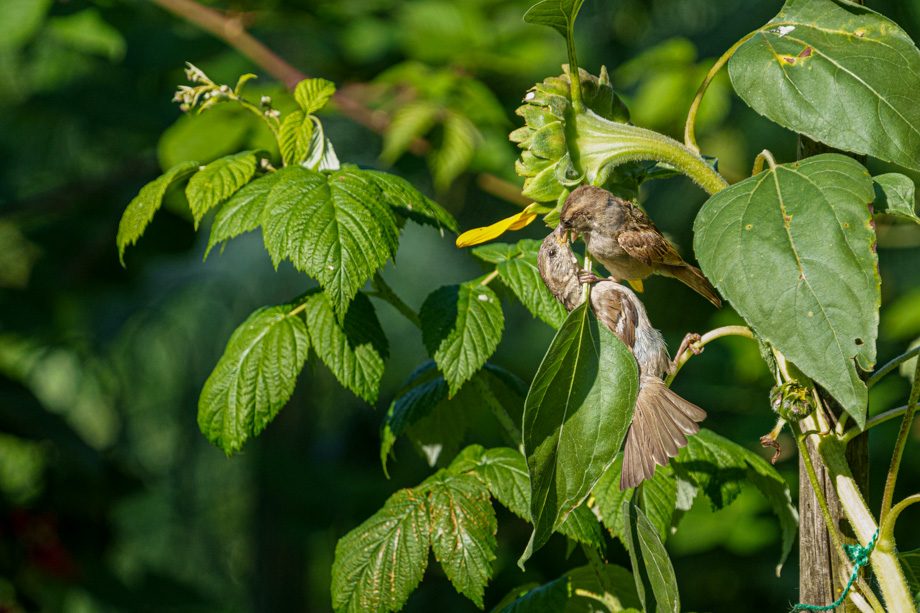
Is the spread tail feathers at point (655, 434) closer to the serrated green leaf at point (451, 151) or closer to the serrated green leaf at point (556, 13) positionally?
the serrated green leaf at point (556, 13)

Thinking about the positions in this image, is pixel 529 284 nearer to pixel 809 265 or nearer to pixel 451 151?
pixel 809 265

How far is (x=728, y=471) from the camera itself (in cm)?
72

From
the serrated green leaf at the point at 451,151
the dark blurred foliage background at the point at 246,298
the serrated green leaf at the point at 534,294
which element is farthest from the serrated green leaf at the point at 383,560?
the serrated green leaf at the point at 451,151

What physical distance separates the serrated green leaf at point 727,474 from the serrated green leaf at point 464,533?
19cm

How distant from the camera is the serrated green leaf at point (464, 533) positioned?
0.65m

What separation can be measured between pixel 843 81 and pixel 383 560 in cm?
52

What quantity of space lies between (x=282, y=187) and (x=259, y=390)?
0.64 ft

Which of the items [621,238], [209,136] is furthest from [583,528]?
[209,136]

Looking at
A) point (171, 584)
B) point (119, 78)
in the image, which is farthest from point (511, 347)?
point (119, 78)

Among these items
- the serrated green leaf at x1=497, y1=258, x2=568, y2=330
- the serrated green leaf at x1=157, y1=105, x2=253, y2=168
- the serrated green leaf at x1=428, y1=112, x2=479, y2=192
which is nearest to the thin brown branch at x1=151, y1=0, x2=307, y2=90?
the serrated green leaf at x1=157, y1=105, x2=253, y2=168

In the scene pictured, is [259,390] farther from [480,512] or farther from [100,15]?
[100,15]

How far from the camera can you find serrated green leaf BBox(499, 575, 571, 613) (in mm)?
642

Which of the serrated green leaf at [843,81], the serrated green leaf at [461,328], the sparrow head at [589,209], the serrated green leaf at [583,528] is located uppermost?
the serrated green leaf at [843,81]

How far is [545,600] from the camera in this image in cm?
65
